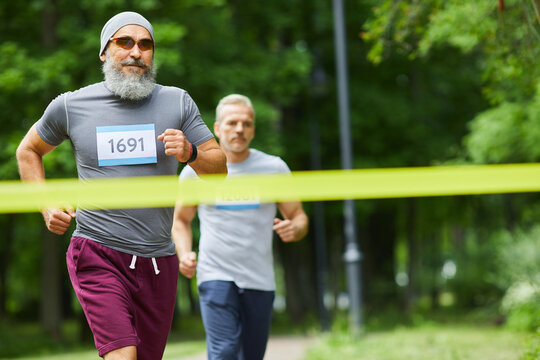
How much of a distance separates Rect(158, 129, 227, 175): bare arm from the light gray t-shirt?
1.19 metres

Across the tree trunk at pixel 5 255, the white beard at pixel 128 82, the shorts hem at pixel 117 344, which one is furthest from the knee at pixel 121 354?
the tree trunk at pixel 5 255

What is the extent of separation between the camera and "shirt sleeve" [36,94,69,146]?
12.8ft

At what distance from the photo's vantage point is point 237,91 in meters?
19.2

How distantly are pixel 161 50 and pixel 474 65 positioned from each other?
34.9 feet

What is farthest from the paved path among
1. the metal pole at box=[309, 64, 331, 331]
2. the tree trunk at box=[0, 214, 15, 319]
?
the tree trunk at box=[0, 214, 15, 319]

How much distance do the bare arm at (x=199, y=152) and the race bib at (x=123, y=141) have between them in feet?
0.47

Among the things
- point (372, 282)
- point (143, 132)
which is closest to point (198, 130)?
point (143, 132)

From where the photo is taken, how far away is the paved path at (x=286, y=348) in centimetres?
1267

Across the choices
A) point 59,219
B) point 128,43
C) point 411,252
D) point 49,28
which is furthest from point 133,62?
point 411,252

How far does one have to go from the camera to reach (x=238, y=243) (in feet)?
17.0

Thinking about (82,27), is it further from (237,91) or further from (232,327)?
(232,327)

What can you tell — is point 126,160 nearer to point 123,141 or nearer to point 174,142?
point 123,141

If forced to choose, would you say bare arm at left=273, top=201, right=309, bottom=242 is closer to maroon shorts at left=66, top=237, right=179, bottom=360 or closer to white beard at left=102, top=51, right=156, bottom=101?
maroon shorts at left=66, top=237, right=179, bottom=360

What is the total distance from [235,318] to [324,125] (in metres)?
18.8
